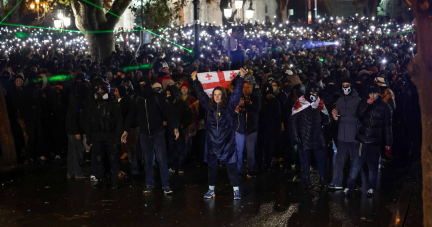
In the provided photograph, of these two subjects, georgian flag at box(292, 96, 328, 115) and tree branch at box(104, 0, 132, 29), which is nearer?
georgian flag at box(292, 96, 328, 115)

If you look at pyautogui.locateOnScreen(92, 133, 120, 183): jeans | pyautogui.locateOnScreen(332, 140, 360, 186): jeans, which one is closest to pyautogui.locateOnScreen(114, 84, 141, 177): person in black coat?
pyautogui.locateOnScreen(92, 133, 120, 183): jeans

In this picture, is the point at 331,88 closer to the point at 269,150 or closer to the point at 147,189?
the point at 269,150

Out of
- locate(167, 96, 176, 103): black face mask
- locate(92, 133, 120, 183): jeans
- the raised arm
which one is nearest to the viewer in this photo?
the raised arm

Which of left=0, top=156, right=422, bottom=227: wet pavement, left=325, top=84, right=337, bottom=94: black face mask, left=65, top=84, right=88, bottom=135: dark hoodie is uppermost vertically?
left=325, top=84, right=337, bottom=94: black face mask

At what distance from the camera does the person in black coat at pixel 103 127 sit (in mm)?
9539

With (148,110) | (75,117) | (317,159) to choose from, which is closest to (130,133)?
(75,117)

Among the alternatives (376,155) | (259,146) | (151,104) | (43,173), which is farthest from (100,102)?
(376,155)

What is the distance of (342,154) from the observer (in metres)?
9.16

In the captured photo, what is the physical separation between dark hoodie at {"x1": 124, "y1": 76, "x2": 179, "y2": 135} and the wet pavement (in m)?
1.05

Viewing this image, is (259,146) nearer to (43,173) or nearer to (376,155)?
(376,155)

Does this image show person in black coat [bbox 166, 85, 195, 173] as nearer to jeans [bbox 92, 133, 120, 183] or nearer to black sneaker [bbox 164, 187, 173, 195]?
jeans [bbox 92, 133, 120, 183]

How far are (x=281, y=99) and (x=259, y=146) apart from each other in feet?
3.51

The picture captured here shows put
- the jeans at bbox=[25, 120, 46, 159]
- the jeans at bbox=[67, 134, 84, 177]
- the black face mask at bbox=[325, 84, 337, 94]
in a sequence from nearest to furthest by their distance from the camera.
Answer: the jeans at bbox=[67, 134, 84, 177] → the black face mask at bbox=[325, 84, 337, 94] → the jeans at bbox=[25, 120, 46, 159]

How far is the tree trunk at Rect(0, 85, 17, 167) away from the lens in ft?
36.2
